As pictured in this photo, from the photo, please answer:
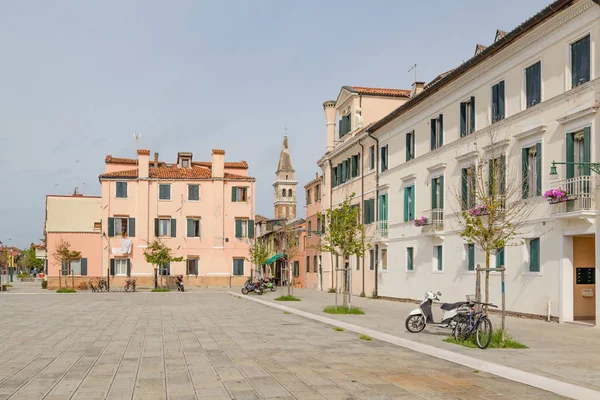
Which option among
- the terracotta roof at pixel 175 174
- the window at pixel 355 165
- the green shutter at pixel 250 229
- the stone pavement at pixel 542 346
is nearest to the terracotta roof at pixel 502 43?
the window at pixel 355 165

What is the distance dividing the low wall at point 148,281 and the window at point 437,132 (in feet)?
104

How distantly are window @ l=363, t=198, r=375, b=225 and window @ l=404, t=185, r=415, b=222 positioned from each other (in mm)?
4863

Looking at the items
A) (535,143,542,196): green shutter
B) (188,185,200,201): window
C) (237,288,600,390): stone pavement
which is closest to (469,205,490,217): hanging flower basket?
(535,143,542,196): green shutter

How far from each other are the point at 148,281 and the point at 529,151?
4123cm

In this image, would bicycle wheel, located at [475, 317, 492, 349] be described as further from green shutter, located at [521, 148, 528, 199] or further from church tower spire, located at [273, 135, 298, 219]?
church tower spire, located at [273, 135, 298, 219]

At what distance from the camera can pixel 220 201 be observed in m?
59.4

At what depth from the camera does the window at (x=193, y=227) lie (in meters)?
58.7

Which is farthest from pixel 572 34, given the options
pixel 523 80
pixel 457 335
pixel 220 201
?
pixel 220 201

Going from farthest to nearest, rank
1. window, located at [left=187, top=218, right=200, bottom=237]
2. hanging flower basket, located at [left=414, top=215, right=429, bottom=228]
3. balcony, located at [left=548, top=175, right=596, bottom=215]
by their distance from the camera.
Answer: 1. window, located at [left=187, top=218, right=200, bottom=237]
2. hanging flower basket, located at [left=414, top=215, right=429, bottom=228]
3. balcony, located at [left=548, top=175, right=596, bottom=215]

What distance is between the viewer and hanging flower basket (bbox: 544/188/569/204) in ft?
64.6

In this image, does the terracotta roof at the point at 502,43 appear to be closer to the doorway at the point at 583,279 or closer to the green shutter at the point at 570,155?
the green shutter at the point at 570,155

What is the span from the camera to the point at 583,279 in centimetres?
2094

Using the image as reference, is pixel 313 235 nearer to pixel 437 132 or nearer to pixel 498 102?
pixel 437 132

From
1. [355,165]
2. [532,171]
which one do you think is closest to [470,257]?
[532,171]
